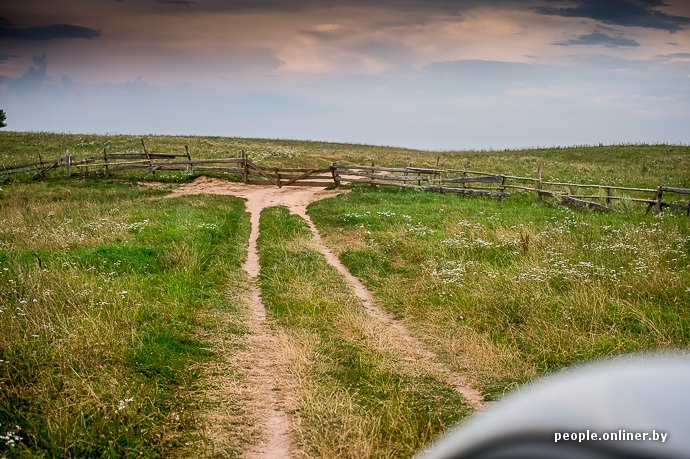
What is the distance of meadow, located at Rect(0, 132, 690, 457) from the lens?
525cm

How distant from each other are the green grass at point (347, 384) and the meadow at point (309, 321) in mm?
27

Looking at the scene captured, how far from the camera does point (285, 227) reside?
1664 centimetres

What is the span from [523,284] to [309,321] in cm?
408

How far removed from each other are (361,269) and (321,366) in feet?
17.1

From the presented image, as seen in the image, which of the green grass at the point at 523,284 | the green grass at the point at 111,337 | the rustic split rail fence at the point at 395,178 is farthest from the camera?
the rustic split rail fence at the point at 395,178

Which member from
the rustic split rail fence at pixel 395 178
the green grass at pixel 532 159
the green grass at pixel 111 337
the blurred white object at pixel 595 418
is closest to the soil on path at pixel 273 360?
the green grass at pixel 111 337

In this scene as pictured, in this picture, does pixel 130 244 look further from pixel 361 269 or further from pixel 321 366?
pixel 321 366

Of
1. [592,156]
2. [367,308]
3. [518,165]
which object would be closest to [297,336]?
[367,308]

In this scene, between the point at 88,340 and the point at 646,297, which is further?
the point at 646,297

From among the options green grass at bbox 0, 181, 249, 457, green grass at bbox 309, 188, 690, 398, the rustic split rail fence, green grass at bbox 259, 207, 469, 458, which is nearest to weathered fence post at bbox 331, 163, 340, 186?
the rustic split rail fence

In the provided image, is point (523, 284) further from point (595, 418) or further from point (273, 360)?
point (595, 418)

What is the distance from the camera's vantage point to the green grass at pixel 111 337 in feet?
16.4

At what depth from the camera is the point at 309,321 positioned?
8.44 meters

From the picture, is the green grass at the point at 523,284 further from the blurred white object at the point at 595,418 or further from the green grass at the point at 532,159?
the green grass at the point at 532,159
